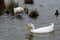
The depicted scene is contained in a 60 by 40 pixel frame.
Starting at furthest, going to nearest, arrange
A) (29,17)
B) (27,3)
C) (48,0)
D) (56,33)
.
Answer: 1. (48,0)
2. (27,3)
3. (29,17)
4. (56,33)

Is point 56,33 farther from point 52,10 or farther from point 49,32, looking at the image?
point 52,10

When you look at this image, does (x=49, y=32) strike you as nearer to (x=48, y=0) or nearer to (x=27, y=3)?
(x=27, y=3)

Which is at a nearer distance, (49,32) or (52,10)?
(49,32)

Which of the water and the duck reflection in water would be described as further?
the water

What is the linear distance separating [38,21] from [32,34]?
10.6ft

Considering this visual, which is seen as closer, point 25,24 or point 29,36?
point 29,36

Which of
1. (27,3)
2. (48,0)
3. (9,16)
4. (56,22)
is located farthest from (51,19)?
(48,0)

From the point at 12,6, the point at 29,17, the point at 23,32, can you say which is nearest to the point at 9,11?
the point at 12,6

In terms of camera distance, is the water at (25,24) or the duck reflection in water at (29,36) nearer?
the duck reflection in water at (29,36)

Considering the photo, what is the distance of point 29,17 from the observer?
20.0 meters

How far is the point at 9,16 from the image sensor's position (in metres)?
20.4

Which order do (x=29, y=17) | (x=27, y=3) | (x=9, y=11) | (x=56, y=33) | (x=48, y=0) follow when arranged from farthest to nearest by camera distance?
(x=48, y=0) → (x=27, y=3) → (x=9, y=11) → (x=29, y=17) → (x=56, y=33)

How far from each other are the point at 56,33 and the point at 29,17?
5108mm

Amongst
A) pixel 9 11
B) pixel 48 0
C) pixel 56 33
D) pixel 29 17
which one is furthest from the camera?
pixel 48 0
